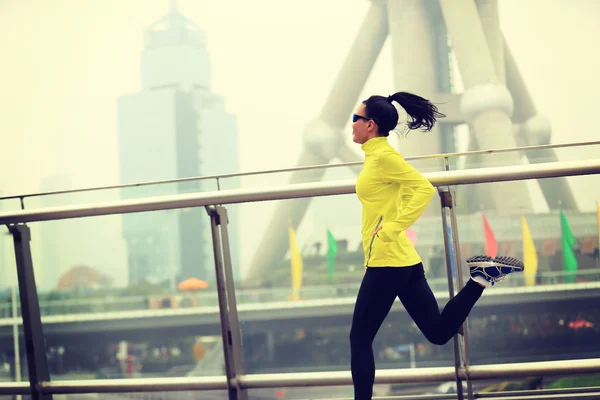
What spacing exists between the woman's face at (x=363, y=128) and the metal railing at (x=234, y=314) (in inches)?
9.4

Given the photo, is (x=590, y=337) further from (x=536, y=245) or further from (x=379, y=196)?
(x=536, y=245)

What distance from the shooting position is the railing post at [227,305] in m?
2.81

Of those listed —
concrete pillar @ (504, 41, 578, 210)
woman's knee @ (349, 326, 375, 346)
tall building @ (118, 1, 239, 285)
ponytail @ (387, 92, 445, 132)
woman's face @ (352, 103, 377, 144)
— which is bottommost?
woman's knee @ (349, 326, 375, 346)

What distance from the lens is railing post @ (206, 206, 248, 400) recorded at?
2807 millimetres

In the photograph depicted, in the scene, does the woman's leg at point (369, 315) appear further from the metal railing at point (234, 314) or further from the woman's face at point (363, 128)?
the woman's face at point (363, 128)

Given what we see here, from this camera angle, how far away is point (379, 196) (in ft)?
7.84

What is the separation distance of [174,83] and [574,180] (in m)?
97.3

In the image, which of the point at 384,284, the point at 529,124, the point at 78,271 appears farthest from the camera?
the point at 529,124

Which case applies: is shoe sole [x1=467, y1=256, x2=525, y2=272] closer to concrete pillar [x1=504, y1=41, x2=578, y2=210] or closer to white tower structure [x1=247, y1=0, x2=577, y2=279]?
white tower structure [x1=247, y1=0, x2=577, y2=279]

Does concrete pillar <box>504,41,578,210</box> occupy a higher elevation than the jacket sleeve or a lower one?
higher

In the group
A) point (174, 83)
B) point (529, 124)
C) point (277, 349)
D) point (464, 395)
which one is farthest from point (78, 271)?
point (174, 83)

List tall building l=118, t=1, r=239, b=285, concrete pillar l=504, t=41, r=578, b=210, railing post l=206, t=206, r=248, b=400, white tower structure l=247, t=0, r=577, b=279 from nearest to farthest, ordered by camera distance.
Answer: railing post l=206, t=206, r=248, b=400, white tower structure l=247, t=0, r=577, b=279, concrete pillar l=504, t=41, r=578, b=210, tall building l=118, t=1, r=239, b=285

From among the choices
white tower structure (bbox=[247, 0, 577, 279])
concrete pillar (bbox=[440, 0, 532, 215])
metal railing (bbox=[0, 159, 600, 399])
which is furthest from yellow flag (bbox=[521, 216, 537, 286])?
concrete pillar (bbox=[440, 0, 532, 215])

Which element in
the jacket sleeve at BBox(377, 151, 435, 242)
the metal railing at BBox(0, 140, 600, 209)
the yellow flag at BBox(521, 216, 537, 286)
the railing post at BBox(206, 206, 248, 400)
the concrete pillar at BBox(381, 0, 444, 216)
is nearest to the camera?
the jacket sleeve at BBox(377, 151, 435, 242)
